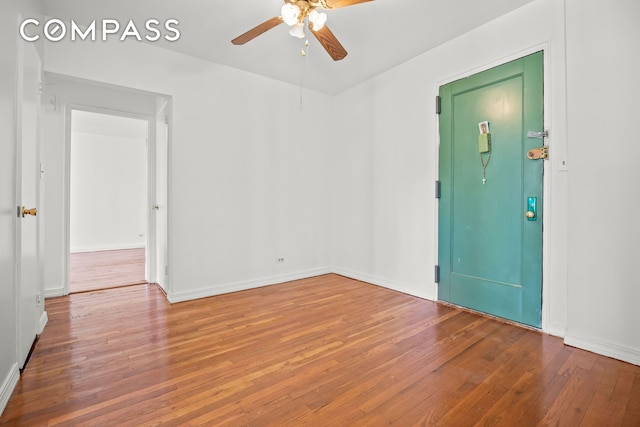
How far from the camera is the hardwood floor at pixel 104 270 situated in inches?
153

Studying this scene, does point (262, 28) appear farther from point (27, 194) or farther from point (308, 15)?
point (27, 194)

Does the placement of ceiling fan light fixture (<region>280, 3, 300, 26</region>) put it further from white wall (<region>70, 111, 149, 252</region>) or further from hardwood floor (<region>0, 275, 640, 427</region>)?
white wall (<region>70, 111, 149, 252</region>)

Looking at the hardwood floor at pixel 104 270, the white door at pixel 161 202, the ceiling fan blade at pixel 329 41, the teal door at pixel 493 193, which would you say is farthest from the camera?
the hardwood floor at pixel 104 270

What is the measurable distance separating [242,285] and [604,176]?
3546 mm

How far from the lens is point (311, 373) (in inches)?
72.4

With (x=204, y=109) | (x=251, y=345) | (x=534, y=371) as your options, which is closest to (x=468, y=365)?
(x=534, y=371)

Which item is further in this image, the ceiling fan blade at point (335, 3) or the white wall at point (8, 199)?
the ceiling fan blade at point (335, 3)

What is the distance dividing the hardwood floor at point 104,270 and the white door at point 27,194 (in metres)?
1.64

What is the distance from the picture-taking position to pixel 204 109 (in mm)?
3406

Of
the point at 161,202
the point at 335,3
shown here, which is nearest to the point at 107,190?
the point at 161,202

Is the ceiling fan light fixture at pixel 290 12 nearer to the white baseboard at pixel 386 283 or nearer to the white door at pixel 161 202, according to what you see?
the white door at pixel 161 202

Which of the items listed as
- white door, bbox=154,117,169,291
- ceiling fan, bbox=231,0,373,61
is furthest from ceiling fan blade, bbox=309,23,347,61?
white door, bbox=154,117,169,291

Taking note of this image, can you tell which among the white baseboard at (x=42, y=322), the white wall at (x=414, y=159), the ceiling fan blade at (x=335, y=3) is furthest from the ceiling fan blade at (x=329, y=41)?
the white baseboard at (x=42, y=322)

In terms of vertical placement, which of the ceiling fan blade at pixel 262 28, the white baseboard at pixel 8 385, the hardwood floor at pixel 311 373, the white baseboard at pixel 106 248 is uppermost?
the ceiling fan blade at pixel 262 28
